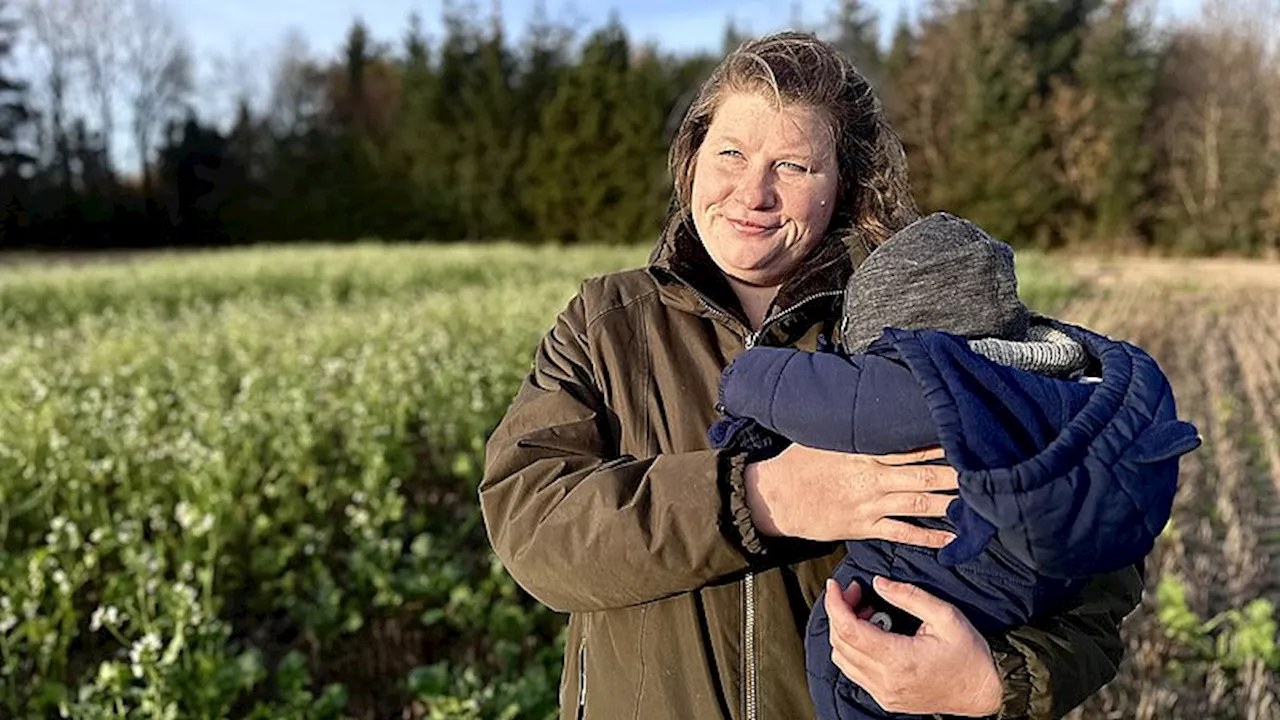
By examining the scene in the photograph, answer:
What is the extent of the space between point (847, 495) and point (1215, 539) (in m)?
4.69

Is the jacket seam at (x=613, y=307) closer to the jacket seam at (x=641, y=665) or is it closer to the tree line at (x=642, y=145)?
the jacket seam at (x=641, y=665)

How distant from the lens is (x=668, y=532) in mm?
1287

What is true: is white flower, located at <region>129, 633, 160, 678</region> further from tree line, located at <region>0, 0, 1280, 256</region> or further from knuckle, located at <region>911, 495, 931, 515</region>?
tree line, located at <region>0, 0, 1280, 256</region>

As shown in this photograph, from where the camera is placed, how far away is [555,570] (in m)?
1.39

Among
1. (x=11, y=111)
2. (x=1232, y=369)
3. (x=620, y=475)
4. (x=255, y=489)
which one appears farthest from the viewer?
(x=11, y=111)

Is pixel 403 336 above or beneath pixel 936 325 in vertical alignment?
beneath

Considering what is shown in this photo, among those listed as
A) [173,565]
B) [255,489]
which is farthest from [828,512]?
[255,489]

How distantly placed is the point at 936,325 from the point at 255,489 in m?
4.17

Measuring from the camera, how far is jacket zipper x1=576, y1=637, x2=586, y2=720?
164cm

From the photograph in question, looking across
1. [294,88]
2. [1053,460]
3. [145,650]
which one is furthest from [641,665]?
[294,88]

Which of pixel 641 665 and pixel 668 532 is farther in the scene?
pixel 641 665

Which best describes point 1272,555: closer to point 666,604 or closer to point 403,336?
point 666,604

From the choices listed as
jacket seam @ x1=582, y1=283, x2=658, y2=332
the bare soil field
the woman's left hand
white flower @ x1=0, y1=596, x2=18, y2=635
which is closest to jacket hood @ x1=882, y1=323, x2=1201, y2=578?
the woman's left hand

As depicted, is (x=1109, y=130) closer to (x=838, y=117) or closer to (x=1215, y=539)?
(x=1215, y=539)
